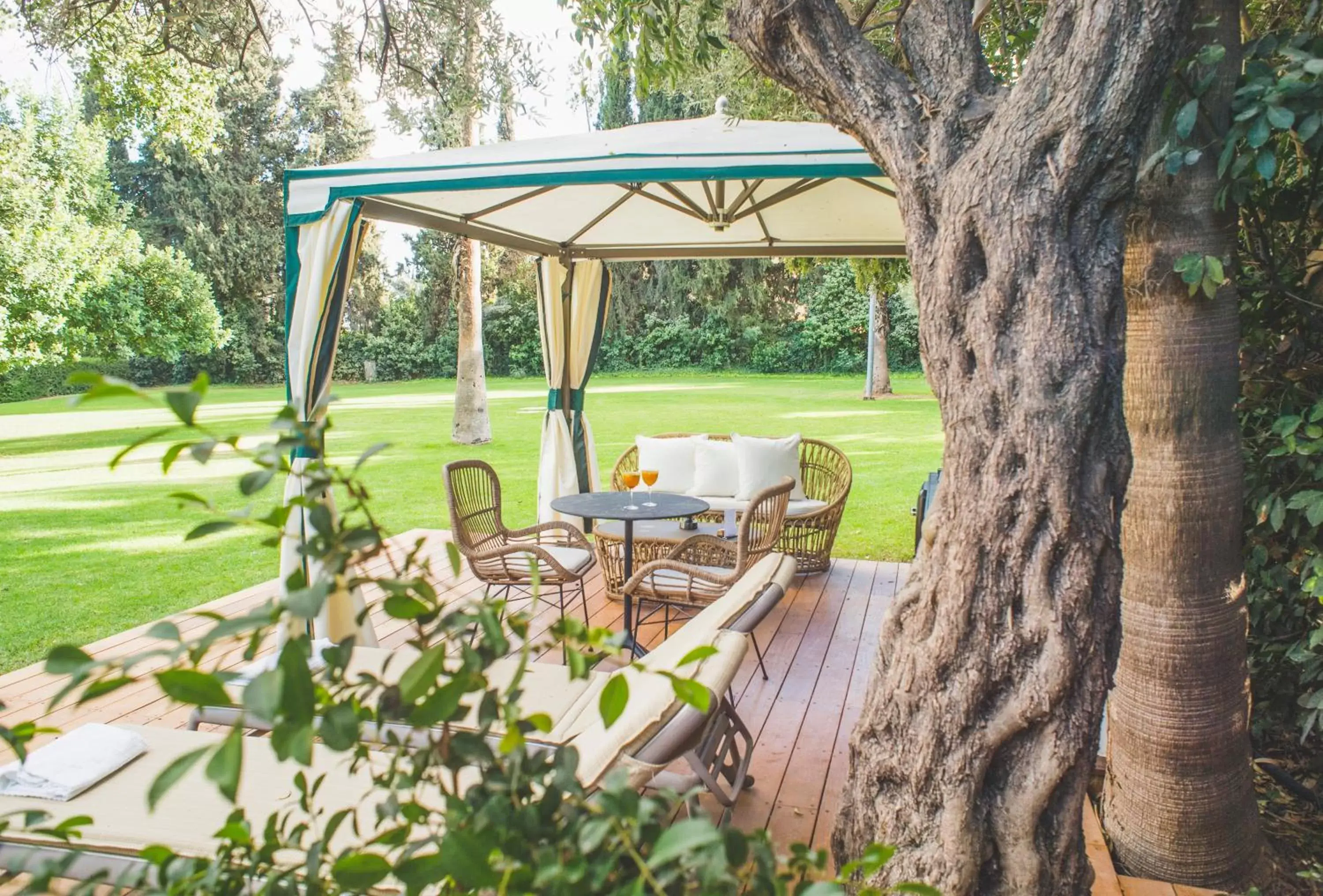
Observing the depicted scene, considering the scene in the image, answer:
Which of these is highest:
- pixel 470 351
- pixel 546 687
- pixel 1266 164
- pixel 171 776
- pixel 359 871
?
pixel 1266 164

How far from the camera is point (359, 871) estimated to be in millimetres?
648

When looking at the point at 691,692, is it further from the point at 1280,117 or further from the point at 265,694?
the point at 1280,117

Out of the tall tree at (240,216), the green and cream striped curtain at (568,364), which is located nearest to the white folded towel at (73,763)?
the green and cream striped curtain at (568,364)

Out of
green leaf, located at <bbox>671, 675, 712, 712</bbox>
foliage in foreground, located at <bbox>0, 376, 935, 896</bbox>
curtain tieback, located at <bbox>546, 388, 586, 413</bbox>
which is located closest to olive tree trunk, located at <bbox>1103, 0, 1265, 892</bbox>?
foliage in foreground, located at <bbox>0, 376, 935, 896</bbox>

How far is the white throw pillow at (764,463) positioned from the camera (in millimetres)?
5977

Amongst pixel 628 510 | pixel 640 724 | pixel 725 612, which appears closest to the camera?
pixel 640 724

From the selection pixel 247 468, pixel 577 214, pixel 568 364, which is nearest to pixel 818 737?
pixel 577 214

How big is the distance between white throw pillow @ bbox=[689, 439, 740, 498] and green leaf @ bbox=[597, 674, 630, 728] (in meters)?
5.49

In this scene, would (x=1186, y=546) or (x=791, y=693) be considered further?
(x=791, y=693)

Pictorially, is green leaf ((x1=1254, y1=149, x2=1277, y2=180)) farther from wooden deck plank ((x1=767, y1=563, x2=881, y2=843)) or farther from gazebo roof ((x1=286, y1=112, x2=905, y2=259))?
wooden deck plank ((x1=767, y1=563, x2=881, y2=843))

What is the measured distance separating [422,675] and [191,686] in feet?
0.47

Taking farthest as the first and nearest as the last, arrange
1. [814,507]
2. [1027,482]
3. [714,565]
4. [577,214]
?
[814,507] → [577,214] → [714,565] → [1027,482]

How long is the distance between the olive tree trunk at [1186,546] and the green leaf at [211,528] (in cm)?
231

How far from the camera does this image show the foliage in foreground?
563 millimetres
